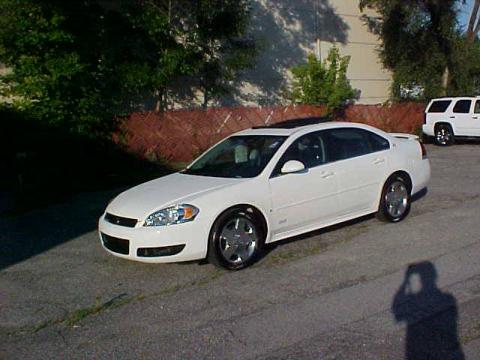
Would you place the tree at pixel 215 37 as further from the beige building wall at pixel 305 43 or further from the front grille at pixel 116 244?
the front grille at pixel 116 244

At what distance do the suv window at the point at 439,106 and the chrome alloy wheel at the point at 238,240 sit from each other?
15.5 meters

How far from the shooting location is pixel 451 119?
20266 millimetres

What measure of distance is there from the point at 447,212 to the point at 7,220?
681cm

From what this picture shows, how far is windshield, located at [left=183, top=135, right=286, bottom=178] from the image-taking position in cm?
734

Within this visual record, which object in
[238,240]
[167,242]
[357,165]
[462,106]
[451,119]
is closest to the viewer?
[167,242]

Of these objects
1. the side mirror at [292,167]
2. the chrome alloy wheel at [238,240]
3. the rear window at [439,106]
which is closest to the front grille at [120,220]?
the chrome alloy wheel at [238,240]

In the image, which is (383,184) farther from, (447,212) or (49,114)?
(49,114)

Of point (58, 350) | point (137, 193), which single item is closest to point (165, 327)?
point (58, 350)

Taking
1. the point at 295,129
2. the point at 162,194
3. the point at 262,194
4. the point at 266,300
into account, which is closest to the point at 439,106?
the point at 295,129

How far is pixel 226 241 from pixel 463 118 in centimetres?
1530

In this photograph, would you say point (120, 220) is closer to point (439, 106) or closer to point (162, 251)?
point (162, 251)

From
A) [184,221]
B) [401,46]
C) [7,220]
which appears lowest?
[7,220]

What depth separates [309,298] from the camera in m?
5.73

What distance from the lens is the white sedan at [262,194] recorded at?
21.3 feet
